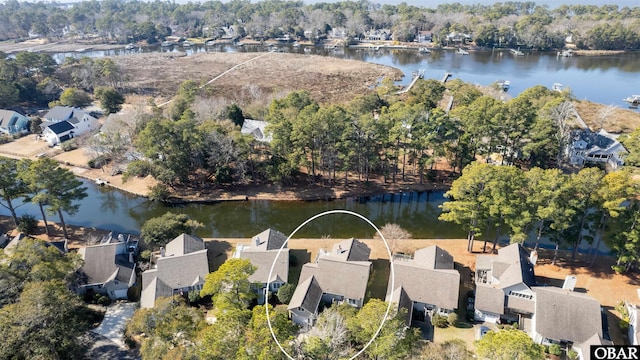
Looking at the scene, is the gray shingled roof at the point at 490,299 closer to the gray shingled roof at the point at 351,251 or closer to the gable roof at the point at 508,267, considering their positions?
the gable roof at the point at 508,267

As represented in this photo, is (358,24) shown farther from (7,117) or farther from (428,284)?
(428,284)

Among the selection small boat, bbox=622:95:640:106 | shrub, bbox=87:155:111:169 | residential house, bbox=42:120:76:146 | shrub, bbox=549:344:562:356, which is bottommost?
shrub, bbox=549:344:562:356

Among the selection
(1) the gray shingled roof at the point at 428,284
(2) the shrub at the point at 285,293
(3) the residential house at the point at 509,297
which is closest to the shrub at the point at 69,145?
(2) the shrub at the point at 285,293

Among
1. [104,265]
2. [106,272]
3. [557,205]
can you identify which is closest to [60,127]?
[104,265]

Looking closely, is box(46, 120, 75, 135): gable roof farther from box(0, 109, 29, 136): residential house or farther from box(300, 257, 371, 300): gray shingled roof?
box(300, 257, 371, 300): gray shingled roof

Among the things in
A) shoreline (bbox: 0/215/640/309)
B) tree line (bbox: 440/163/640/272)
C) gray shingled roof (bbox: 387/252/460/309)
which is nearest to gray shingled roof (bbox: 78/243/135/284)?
→ shoreline (bbox: 0/215/640/309)

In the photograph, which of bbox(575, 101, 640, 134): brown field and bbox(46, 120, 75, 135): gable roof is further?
bbox(575, 101, 640, 134): brown field

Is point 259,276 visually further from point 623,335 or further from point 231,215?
point 623,335
